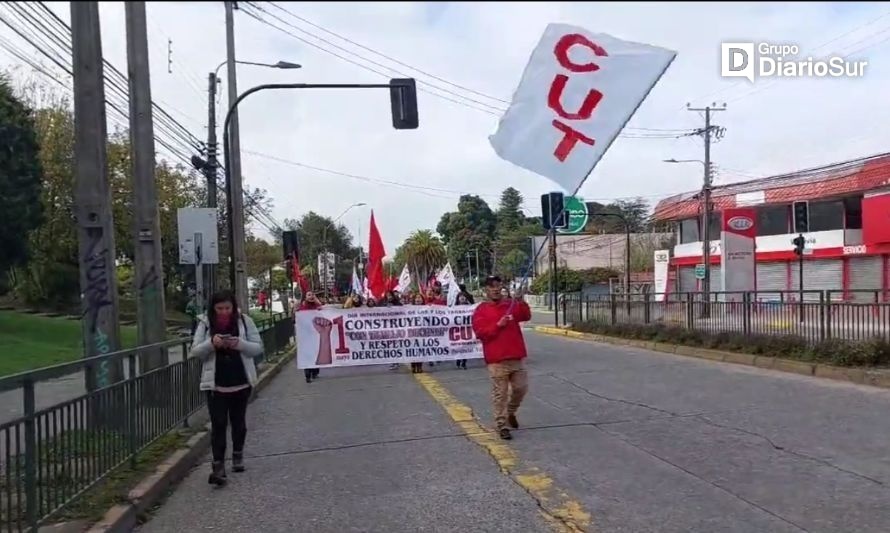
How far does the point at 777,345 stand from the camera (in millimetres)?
16391

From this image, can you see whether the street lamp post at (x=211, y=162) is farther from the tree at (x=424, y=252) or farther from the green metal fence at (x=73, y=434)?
the tree at (x=424, y=252)

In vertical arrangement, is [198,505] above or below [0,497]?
below

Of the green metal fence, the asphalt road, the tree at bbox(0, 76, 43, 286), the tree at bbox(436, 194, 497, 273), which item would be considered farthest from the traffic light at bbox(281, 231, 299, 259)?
the tree at bbox(436, 194, 497, 273)

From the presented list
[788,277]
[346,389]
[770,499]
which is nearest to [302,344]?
[346,389]

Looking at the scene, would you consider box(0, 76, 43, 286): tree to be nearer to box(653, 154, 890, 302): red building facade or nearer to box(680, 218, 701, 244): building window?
box(653, 154, 890, 302): red building facade

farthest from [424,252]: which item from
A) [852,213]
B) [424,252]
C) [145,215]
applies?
[145,215]

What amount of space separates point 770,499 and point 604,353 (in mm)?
14212

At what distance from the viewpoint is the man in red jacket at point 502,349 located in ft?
30.3

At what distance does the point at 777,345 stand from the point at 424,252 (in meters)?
67.9

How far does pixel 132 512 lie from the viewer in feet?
21.0

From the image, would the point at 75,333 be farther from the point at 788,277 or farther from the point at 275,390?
the point at 788,277

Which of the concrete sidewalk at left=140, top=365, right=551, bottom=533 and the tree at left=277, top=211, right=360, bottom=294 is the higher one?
the tree at left=277, top=211, right=360, bottom=294

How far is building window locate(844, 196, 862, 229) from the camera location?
4191 centimetres

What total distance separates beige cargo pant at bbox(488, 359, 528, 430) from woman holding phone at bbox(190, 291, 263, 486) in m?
2.82
